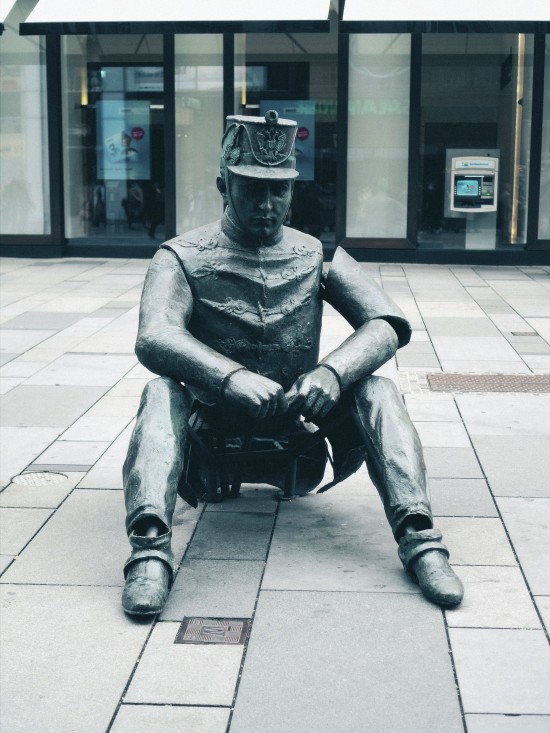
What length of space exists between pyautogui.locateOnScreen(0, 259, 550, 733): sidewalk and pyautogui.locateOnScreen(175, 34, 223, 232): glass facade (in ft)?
29.7

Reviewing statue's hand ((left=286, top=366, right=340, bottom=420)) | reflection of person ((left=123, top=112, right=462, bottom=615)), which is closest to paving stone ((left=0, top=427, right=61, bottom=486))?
reflection of person ((left=123, top=112, right=462, bottom=615))

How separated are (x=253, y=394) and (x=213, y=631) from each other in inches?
35.4

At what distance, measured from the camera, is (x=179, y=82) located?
16094 mm

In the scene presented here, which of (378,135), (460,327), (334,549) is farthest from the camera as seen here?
(378,135)

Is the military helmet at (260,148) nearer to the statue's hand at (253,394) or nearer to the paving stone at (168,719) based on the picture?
the statue's hand at (253,394)

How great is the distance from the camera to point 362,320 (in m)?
4.83

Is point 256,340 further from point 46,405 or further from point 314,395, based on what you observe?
point 46,405

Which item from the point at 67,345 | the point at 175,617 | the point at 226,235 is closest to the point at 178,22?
the point at 67,345

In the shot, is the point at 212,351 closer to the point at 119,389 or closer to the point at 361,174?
the point at 119,389

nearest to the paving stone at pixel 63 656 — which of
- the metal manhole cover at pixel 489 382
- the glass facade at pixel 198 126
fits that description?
the metal manhole cover at pixel 489 382

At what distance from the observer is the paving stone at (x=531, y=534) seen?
14.2 feet

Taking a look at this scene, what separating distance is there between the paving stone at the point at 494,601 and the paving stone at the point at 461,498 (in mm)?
683

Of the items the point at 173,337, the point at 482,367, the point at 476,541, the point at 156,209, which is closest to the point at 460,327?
the point at 482,367
